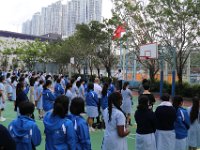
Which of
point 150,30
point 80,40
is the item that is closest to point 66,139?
point 150,30

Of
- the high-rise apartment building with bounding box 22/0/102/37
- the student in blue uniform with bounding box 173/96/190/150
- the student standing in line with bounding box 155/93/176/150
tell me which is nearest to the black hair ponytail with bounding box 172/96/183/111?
the student in blue uniform with bounding box 173/96/190/150

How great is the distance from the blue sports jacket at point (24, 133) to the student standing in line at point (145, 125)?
171cm

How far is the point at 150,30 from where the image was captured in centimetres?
2095

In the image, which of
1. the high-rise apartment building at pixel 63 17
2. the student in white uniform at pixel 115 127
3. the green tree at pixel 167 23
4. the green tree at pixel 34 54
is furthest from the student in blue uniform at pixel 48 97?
the green tree at pixel 34 54

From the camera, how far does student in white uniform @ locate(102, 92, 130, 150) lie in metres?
4.27

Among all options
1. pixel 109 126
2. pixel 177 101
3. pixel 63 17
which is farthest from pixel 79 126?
pixel 63 17

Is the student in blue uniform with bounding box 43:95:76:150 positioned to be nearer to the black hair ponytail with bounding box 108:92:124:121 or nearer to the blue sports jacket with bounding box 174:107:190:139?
the black hair ponytail with bounding box 108:92:124:121

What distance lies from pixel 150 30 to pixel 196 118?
15.5 metres

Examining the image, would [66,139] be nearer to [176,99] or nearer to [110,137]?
[110,137]

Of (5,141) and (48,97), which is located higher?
(5,141)

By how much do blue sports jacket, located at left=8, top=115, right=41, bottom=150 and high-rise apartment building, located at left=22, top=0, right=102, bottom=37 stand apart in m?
29.5

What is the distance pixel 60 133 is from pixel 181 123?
2.48 m

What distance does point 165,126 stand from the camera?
5.07 metres

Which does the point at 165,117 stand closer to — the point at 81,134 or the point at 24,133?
the point at 81,134
